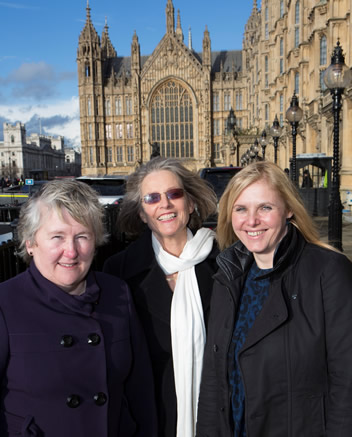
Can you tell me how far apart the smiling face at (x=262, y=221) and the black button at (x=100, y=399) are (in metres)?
1.04

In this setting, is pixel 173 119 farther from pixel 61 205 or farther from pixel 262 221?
pixel 61 205

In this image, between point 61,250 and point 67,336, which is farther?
point 61,250

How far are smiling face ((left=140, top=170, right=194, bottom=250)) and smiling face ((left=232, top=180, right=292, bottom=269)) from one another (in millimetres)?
594

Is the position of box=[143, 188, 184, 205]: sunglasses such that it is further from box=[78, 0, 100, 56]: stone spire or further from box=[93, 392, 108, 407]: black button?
box=[78, 0, 100, 56]: stone spire

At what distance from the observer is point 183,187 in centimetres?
282

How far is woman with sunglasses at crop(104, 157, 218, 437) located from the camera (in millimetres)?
2541

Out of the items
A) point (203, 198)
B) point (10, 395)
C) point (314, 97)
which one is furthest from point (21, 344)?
point (314, 97)

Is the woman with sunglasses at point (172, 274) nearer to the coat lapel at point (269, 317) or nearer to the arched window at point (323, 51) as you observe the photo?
the coat lapel at point (269, 317)

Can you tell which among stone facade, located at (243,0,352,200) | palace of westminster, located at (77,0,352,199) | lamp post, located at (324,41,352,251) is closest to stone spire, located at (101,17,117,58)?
palace of westminster, located at (77,0,352,199)

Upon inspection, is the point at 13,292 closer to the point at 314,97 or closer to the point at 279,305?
the point at 279,305

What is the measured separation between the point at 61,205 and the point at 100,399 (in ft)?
3.07

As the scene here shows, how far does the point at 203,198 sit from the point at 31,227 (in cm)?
133

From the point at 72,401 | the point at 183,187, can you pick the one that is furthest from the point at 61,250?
the point at 183,187

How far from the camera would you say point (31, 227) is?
80.3 inches
